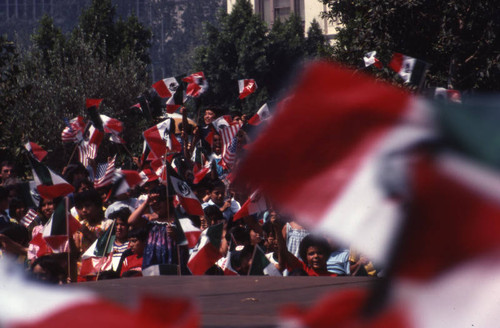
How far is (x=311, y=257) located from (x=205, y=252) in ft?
2.31

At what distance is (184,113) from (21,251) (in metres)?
4.68

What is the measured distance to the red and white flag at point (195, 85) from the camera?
1251cm

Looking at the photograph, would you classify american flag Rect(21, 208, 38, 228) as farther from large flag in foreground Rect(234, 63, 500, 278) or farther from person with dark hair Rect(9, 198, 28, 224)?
large flag in foreground Rect(234, 63, 500, 278)

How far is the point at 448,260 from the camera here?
4.80ft

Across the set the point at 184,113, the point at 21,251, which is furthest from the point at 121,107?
the point at 21,251

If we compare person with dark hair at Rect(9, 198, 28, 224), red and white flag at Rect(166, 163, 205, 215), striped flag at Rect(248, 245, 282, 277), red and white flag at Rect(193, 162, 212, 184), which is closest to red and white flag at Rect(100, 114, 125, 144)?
red and white flag at Rect(193, 162, 212, 184)

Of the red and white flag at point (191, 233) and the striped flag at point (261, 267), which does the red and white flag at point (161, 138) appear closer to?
the red and white flag at point (191, 233)

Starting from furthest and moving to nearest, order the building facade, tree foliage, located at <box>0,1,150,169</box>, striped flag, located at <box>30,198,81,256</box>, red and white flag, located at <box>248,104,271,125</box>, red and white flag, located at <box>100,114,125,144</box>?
the building facade
tree foliage, located at <box>0,1,150,169</box>
red and white flag, located at <box>100,114,125,144</box>
red and white flag, located at <box>248,104,271,125</box>
striped flag, located at <box>30,198,81,256</box>

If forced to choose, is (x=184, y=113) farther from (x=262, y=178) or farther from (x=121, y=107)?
(x=121, y=107)

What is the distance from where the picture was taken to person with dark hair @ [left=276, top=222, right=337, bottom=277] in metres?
6.15

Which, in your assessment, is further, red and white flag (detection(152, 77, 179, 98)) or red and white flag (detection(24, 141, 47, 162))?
red and white flag (detection(152, 77, 179, 98))

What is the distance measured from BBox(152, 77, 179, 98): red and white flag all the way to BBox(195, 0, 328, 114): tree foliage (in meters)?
26.2

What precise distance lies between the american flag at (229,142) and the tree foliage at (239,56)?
28.0 meters

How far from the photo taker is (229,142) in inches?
400
